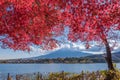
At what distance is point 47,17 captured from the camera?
1866cm

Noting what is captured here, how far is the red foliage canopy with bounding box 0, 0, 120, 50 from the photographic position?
15773 mm

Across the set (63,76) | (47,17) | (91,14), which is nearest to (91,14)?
(91,14)

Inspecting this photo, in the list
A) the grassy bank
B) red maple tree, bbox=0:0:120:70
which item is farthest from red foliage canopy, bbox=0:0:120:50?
the grassy bank

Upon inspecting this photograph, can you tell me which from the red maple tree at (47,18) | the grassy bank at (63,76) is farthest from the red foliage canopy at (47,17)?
the grassy bank at (63,76)

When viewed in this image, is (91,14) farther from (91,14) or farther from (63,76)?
(63,76)

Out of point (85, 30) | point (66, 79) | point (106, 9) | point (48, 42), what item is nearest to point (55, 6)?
point (85, 30)

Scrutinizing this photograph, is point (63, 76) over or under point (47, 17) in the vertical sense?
under

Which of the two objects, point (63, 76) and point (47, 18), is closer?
point (47, 18)

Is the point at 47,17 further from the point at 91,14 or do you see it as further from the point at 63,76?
the point at 63,76

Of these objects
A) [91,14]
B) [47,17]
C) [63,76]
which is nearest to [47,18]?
[47,17]

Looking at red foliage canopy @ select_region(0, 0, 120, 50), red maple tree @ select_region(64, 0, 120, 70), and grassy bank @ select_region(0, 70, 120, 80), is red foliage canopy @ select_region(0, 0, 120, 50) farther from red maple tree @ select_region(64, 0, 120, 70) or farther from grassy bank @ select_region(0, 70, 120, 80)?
grassy bank @ select_region(0, 70, 120, 80)

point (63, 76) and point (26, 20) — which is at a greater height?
point (26, 20)

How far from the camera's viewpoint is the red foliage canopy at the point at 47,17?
15.8 m

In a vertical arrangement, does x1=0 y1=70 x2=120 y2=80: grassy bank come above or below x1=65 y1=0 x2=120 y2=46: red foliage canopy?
below
